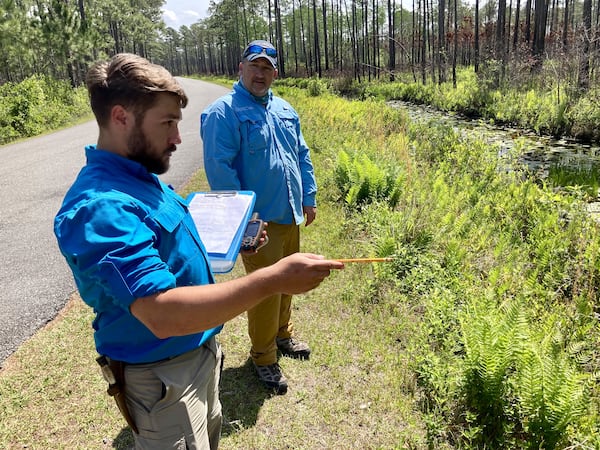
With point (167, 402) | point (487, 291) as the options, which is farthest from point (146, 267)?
point (487, 291)

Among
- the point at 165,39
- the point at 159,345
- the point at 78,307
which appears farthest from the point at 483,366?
the point at 165,39

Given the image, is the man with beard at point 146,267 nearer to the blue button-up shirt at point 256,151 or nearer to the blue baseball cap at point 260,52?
the blue button-up shirt at point 256,151

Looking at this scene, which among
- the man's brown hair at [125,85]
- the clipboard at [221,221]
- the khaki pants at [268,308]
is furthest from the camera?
the khaki pants at [268,308]

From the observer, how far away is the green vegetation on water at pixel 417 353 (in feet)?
8.91

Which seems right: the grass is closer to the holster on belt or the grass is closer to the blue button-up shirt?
the blue button-up shirt

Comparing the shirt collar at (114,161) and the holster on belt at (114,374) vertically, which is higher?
the shirt collar at (114,161)

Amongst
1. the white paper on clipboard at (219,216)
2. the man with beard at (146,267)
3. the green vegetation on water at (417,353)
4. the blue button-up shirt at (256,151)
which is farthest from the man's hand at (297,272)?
the green vegetation on water at (417,353)

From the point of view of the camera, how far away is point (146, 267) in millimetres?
1146

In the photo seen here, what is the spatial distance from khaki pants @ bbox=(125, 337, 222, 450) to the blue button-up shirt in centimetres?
147

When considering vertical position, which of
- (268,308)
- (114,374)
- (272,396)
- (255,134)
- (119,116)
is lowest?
(272,396)

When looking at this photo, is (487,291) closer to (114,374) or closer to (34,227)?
(114,374)

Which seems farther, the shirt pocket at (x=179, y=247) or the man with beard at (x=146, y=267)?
the shirt pocket at (x=179, y=247)

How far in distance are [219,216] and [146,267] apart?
73 centimetres

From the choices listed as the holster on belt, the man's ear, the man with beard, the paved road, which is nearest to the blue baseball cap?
the man with beard
